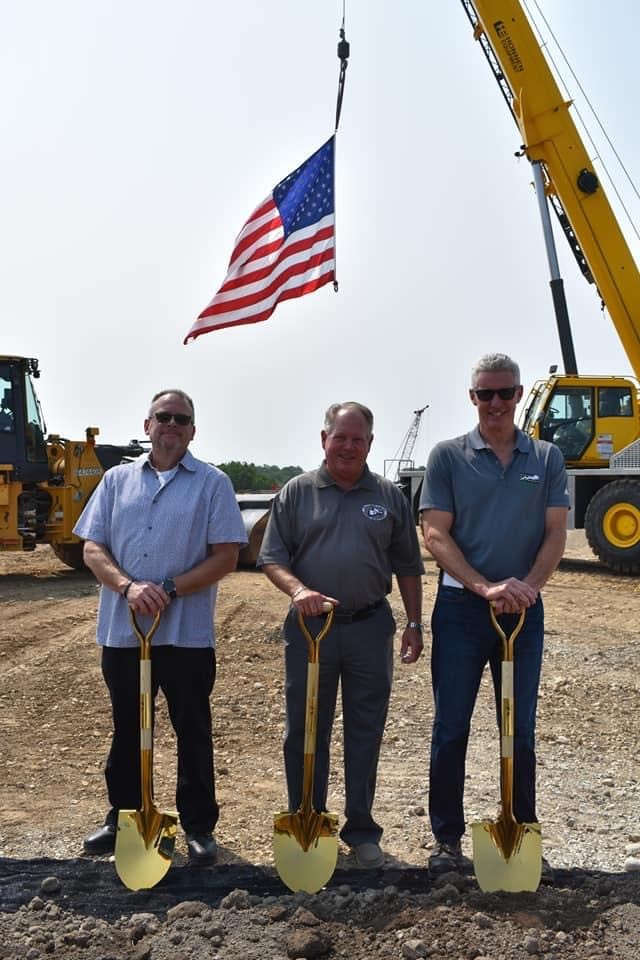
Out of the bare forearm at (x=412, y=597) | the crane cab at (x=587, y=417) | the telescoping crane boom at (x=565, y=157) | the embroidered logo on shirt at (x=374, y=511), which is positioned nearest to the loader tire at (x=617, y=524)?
the crane cab at (x=587, y=417)

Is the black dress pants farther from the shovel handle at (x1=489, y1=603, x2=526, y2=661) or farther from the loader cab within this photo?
the loader cab

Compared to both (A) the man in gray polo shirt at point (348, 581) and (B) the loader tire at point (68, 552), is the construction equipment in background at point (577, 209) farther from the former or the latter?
(A) the man in gray polo shirt at point (348, 581)

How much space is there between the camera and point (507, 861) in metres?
3.84

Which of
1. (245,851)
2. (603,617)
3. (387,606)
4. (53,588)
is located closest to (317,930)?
(245,851)

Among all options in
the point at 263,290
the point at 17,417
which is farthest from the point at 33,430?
the point at 263,290

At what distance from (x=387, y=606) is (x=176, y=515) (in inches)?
40.2

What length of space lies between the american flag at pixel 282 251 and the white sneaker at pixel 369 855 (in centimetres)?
578

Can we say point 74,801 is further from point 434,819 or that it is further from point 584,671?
point 584,671

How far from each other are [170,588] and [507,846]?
1.73 m

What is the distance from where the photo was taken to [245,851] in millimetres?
4520

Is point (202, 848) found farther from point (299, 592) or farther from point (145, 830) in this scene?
point (299, 592)

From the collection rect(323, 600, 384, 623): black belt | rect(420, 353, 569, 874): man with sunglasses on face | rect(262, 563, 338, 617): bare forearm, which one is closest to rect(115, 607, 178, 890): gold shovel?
rect(262, 563, 338, 617): bare forearm

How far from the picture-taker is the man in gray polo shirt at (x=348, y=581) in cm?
422

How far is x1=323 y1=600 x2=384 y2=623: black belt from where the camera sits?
4.25 m
